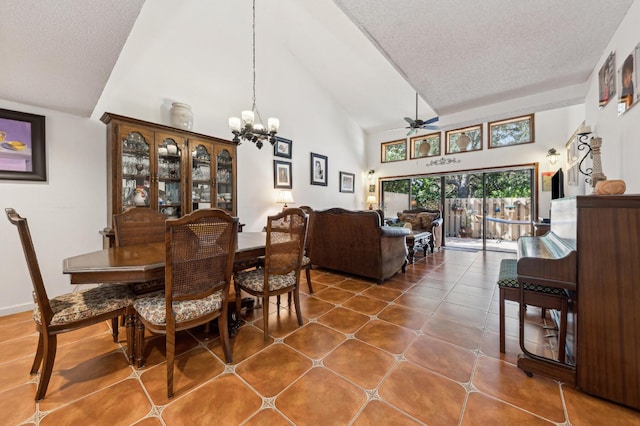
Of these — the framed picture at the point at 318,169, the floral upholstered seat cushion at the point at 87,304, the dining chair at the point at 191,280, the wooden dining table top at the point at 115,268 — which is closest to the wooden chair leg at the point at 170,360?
the dining chair at the point at 191,280

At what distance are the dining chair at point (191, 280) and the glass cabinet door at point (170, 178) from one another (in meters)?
1.87

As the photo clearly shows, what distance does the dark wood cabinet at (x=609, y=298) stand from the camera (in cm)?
124

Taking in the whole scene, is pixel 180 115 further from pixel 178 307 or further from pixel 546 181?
pixel 546 181

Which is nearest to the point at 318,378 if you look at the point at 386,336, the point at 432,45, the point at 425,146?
the point at 386,336

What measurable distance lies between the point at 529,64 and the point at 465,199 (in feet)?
15.6

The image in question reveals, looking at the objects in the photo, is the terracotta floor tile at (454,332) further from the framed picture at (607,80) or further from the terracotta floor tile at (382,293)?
the framed picture at (607,80)

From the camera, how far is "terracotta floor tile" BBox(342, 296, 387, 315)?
8.12ft

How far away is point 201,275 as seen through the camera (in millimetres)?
1512

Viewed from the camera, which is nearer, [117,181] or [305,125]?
[117,181]

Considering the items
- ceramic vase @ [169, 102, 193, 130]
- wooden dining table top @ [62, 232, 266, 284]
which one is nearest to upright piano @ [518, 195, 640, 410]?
wooden dining table top @ [62, 232, 266, 284]

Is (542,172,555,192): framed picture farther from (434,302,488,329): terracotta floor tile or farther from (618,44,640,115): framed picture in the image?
(434,302,488,329): terracotta floor tile

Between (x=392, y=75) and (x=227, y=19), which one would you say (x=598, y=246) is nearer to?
(x=392, y=75)

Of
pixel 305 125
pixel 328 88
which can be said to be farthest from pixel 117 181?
pixel 328 88

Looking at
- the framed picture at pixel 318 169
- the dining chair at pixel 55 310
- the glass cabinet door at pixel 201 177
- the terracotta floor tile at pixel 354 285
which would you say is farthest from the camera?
the framed picture at pixel 318 169
